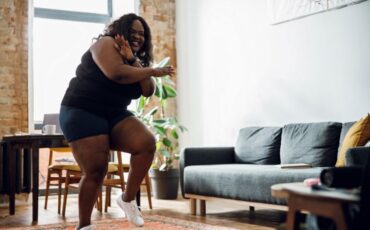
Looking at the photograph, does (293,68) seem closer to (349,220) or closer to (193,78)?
(193,78)

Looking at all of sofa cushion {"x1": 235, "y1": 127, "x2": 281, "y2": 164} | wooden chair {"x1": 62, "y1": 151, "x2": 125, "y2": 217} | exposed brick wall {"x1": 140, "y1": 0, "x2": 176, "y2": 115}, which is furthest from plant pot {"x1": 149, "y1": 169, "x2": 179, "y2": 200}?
sofa cushion {"x1": 235, "y1": 127, "x2": 281, "y2": 164}

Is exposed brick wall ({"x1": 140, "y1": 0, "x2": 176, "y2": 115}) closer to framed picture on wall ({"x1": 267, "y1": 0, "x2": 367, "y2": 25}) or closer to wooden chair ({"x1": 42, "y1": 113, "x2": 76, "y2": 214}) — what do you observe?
wooden chair ({"x1": 42, "y1": 113, "x2": 76, "y2": 214})

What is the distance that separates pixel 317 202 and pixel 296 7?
330 centimetres

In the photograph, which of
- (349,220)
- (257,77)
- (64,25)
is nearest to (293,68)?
(257,77)

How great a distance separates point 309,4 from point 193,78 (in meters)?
1.96

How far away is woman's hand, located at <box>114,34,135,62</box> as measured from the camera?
3039 mm

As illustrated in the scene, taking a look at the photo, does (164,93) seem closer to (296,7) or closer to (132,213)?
(296,7)

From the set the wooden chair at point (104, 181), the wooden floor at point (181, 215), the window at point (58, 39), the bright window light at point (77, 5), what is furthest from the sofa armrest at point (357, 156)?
the bright window light at point (77, 5)

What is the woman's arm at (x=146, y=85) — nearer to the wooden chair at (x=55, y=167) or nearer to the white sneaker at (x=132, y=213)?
the white sneaker at (x=132, y=213)

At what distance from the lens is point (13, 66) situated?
564 cm

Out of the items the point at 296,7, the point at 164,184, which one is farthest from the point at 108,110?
the point at 164,184

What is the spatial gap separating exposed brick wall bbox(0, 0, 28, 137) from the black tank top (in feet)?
9.04

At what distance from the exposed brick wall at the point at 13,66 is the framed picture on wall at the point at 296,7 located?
8.03 feet

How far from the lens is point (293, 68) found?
477 centimetres
